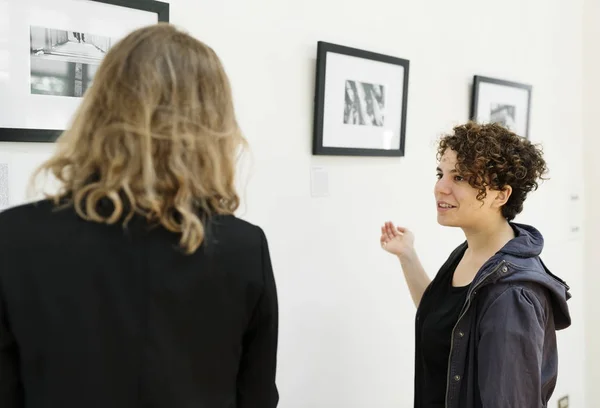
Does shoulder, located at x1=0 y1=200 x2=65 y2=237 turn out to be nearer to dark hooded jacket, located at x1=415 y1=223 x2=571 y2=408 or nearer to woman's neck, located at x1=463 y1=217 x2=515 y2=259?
dark hooded jacket, located at x1=415 y1=223 x2=571 y2=408

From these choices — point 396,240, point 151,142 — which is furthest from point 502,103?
point 151,142

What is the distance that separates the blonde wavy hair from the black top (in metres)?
0.90

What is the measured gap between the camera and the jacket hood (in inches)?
54.4

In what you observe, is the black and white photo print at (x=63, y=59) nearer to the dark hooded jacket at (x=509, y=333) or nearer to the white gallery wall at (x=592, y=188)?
the dark hooded jacket at (x=509, y=333)

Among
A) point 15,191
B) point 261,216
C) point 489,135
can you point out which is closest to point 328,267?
point 261,216

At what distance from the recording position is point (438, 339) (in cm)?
152

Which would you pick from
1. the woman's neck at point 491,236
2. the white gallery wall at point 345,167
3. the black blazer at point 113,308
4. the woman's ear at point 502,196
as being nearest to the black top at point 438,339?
the woman's neck at point 491,236

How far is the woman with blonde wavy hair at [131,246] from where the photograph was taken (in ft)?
2.49

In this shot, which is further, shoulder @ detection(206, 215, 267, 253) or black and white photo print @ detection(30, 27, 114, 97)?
black and white photo print @ detection(30, 27, 114, 97)

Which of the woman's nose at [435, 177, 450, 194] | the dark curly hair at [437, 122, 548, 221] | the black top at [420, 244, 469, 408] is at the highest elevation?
the dark curly hair at [437, 122, 548, 221]

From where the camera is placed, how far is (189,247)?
2.56ft

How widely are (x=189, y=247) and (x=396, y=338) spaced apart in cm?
149

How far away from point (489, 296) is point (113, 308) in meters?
0.96

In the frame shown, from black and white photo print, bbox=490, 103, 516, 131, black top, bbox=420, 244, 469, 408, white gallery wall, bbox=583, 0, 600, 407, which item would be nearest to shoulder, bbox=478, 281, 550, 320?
black top, bbox=420, 244, 469, 408
